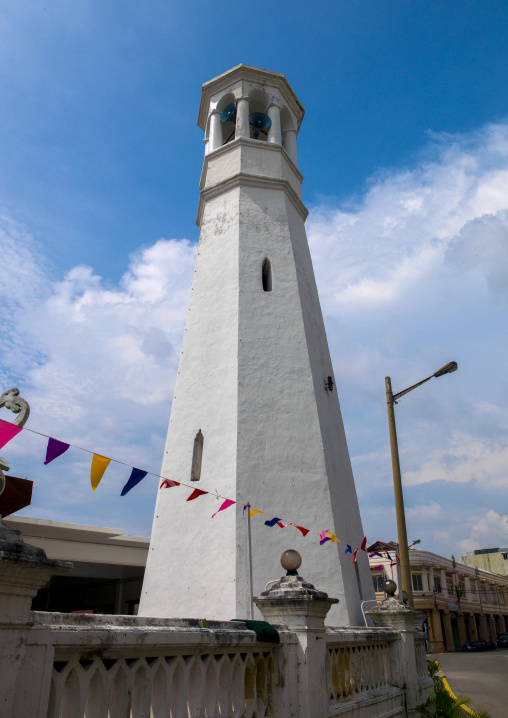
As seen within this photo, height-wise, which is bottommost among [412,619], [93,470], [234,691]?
[234,691]

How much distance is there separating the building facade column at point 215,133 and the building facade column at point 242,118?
856mm

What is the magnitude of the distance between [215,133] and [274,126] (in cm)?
193

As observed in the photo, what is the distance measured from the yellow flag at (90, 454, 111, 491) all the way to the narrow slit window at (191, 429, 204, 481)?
18.4ft

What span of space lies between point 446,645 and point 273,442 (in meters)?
44.7

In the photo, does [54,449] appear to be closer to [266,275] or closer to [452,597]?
[266,275]

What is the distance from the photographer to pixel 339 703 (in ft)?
20.9

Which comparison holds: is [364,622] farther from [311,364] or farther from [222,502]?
[311,364]

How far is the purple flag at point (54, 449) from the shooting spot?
261 inches

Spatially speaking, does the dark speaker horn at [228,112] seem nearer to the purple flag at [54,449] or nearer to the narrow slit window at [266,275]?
the narrow slit window at [266,275]

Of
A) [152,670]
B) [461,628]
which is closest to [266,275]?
[152,670]

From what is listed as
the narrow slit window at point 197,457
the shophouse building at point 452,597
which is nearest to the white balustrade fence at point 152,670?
the narrow slit window at point 197,457

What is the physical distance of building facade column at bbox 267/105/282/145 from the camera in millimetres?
17281

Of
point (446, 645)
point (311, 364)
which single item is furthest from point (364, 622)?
point (446, 645)

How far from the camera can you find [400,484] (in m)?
11.7
